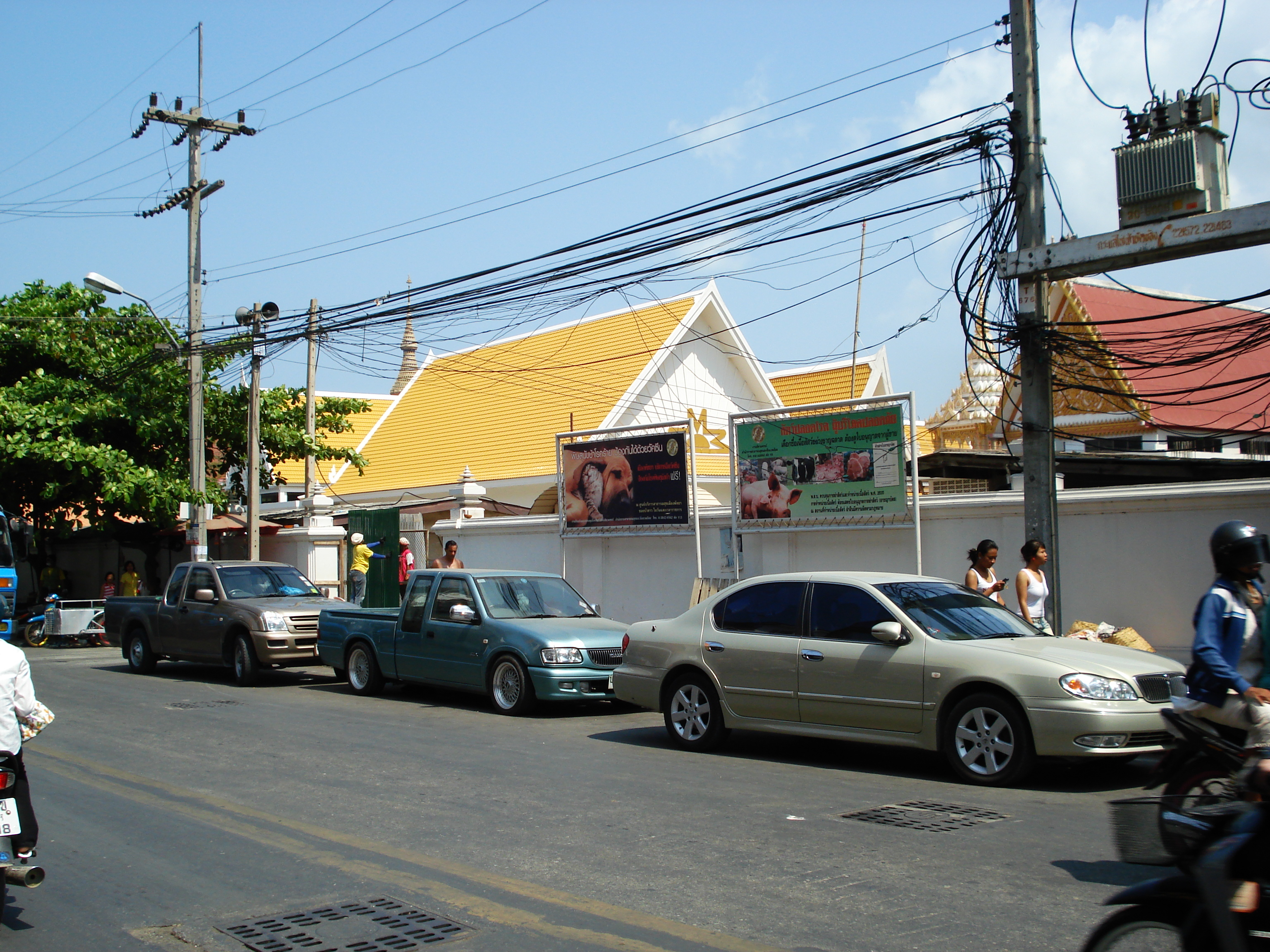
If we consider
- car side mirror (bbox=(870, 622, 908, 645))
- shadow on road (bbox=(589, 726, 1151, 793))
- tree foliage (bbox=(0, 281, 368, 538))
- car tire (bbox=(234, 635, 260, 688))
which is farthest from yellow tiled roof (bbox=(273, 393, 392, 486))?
car side mirror (bbox=(870, 622, 908, 645))

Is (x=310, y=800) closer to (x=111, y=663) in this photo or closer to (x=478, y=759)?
(x=478, y=759)

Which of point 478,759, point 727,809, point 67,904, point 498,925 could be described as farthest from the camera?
point 478,759

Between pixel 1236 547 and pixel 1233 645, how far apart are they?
474 mm

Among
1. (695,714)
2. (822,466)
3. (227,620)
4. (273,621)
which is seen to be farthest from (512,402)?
(695,714)

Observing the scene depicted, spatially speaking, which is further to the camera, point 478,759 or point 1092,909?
point 478,759

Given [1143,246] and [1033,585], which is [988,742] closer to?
[1033,585]

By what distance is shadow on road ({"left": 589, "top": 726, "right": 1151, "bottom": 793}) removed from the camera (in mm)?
8602

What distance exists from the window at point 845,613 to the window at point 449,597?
198 inches

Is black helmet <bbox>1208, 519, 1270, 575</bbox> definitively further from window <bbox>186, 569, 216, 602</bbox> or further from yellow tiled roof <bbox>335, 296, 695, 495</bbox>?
yellow tiled roof <bbox>335, 296, 695, 495</bbox>

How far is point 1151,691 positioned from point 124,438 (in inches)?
968

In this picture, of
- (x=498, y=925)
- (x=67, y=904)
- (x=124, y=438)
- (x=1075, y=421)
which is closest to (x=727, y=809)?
(x=498, y=925)

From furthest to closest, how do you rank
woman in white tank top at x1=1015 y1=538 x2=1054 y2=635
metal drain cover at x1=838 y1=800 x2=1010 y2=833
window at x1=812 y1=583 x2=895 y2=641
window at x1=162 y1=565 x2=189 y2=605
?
window at x1=162 y1=565 x2=189 y2=605
woman in white tank top at x1=1015 y1=538 x2=1054 y2=635
window at x1=812 y1=583 x2=895 y2=641
metal drain cover at x1=838 y1=800 x2=1010 y2=833

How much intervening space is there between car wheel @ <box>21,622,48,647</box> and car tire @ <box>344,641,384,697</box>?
41.5 feet

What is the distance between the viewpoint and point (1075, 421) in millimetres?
23172
